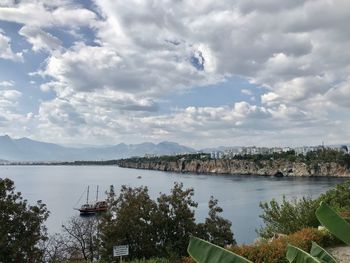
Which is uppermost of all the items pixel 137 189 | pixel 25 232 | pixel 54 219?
pixel 137 189

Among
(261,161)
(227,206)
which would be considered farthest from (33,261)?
(261,161)

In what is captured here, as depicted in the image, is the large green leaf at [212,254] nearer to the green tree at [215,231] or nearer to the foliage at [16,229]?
the foliage at [16,229]

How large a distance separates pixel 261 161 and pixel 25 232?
162m

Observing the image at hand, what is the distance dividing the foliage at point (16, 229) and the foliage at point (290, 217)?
992 cm

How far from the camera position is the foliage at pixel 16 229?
16.7 meters

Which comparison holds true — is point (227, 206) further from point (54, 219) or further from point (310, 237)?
point (310, 237)

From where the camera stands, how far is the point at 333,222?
9.07ft

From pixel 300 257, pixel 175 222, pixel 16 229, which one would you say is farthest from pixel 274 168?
pixel 300 257

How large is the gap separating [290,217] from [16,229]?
38.5 ft

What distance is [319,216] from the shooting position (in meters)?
2.79

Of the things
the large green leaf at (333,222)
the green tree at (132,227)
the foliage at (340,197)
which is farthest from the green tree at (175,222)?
the large green leaf at (333,222)

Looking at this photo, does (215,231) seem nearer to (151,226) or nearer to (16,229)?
(151,226)

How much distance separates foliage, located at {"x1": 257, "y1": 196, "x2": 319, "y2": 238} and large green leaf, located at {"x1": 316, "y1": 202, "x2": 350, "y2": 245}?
15.3 m

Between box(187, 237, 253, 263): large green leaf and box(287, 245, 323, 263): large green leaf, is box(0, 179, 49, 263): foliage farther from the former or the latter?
box(287, 245, 323, 263): large green leaf
